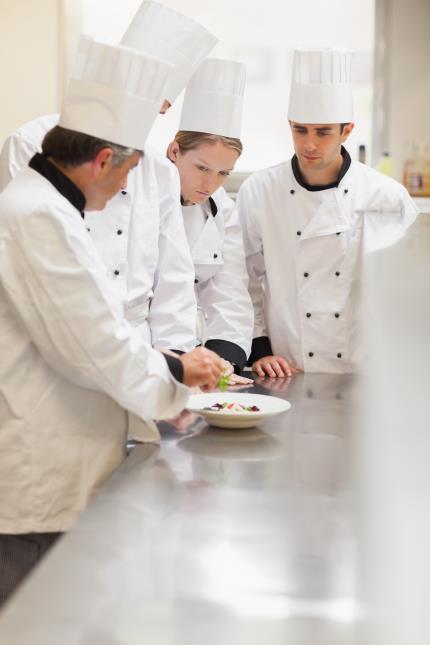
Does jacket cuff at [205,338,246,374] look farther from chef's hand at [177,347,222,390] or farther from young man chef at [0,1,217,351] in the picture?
chef's hand at [177,347,222,390]

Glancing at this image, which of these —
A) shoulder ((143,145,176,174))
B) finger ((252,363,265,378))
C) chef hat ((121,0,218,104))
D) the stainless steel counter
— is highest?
chef hat ((121,0,218,104))

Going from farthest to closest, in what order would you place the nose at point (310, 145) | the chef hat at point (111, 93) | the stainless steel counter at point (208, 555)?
1. the nose at point (310, 145)
2. the chef hat at point (111, 93)
3. the stainless steel counter at point (208, 555)

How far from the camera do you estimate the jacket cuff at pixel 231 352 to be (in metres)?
2.28

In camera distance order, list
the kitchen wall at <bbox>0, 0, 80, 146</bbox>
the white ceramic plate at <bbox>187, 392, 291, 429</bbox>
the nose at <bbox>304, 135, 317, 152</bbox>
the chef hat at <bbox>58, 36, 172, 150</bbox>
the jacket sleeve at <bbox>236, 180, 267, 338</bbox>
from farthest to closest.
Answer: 1. the kitchen wall at <bbox>0, 0, 80, 146</bbox>
2. the jacket sleeve at <bbox>236, 180, 267, 338</bbox>
3. the nose at <bbox>304, 135, 317, 152</bbox>
4. the white ceramic plate at <bbox>187, 392, 291, 429</bbox>
5. the chef hat at <bbox>58, 36, 172, 150</bbox>

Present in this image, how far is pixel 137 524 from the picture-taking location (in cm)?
111

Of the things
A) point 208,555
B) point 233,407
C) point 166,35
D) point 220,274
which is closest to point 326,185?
point 220,274

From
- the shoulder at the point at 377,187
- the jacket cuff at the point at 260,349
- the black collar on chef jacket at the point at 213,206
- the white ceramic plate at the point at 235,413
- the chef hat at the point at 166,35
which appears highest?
the chef hat at the point at 166,35

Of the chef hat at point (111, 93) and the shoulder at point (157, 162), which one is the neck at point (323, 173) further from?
the chef hat at point (111, 93)

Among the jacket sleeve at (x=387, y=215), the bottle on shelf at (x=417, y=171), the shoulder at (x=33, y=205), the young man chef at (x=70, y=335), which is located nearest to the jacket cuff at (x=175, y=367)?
the young man chef at (x=70, y=335)

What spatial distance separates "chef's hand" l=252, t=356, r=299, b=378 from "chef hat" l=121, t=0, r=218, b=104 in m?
0.71

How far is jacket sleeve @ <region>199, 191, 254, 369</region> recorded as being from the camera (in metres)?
2.32

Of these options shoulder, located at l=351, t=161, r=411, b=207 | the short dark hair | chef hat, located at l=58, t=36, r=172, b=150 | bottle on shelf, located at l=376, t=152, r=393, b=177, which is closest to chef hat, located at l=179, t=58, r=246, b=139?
shoulder, located at l=351, t=161, r=411, b=207

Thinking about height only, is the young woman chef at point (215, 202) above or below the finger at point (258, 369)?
above

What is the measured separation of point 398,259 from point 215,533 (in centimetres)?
55
